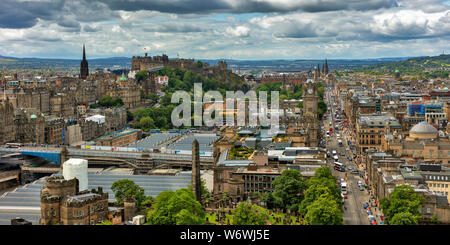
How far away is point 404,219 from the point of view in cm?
4928

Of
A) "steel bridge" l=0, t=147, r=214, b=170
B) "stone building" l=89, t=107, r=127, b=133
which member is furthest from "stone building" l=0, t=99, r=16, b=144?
"stone building" l=89, t=107, r=127, b=133

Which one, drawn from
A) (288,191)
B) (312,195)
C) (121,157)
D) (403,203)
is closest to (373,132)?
(121,157)

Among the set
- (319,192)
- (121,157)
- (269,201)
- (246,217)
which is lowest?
(269,201)

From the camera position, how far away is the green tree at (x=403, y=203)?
52.2m

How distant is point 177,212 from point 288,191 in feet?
54.6

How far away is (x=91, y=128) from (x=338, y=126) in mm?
63129

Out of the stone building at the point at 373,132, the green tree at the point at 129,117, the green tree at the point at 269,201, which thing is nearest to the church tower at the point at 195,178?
the green tree at the point at 269,201

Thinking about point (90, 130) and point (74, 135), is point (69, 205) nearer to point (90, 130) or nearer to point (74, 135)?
point (74, 135)

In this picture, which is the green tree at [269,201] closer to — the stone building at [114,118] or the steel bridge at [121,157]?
the steel bridge at [121,157]

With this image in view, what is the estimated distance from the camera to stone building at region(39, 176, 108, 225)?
49438mm

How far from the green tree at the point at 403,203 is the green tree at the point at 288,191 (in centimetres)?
1054

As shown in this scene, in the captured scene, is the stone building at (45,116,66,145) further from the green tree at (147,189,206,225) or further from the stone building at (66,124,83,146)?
the green tree at (147,189,206,225)
